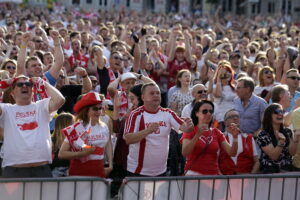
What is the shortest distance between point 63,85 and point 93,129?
3.43 meters

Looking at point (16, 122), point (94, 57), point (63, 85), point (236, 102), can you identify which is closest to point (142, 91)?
point (16, 122)

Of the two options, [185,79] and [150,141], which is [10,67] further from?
[150,141]

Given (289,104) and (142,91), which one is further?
(289,104)

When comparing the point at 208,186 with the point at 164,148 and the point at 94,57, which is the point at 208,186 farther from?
the point at 94,57

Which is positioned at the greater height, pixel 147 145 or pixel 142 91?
pixel 142 91

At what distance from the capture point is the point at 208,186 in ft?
19.6

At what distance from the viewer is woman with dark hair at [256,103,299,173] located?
7.66 metres

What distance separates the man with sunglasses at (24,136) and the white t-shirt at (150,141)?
841 millimetres

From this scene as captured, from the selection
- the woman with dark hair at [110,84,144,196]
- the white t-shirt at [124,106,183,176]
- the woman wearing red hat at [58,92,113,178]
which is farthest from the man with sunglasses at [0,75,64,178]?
the woman with dark hair at [110,84,144,196]

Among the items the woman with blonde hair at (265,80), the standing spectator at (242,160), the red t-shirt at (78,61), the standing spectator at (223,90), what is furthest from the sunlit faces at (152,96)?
the red t-shirt at (78,61)

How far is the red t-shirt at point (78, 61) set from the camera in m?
13.7

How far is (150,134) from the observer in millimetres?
7203

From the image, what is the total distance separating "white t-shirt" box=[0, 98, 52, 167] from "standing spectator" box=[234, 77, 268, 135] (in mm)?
3070

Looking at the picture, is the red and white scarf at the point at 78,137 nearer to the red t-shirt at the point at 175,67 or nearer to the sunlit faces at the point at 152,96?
the sunlit faces at the point at 152,96
